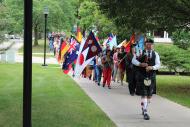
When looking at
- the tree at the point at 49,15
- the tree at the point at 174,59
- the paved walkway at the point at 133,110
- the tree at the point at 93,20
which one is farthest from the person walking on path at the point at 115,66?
the tree at the point at 49,15

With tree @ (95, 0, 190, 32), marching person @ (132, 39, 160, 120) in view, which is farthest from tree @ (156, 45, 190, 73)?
marching person @ (132, 39, 160, 120)

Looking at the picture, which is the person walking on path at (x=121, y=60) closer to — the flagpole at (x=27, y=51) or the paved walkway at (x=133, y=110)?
the paved walkway at (x=133, y=110)

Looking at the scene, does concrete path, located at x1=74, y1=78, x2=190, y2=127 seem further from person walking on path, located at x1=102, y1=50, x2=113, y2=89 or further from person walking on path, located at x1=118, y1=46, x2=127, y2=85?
Result: person walking on path, located at x1=118, y1=46, x2=127, y2=85

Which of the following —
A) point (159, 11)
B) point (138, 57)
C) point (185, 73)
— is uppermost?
point (159, 11)

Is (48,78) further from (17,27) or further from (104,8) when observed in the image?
(17,27)

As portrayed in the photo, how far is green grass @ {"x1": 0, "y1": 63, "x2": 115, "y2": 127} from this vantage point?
11.7m

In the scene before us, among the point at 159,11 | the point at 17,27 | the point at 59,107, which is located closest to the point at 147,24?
the point at 159,11

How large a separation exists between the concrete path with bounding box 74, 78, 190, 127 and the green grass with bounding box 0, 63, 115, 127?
0.35 m

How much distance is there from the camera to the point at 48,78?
2525 cm

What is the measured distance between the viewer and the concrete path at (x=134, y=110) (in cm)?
1226

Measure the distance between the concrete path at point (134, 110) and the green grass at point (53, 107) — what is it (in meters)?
0.35

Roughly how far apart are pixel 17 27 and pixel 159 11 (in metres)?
46.0

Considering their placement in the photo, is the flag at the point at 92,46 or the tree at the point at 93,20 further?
the tree at the point at 93,20

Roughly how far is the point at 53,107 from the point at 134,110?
2.19 m
